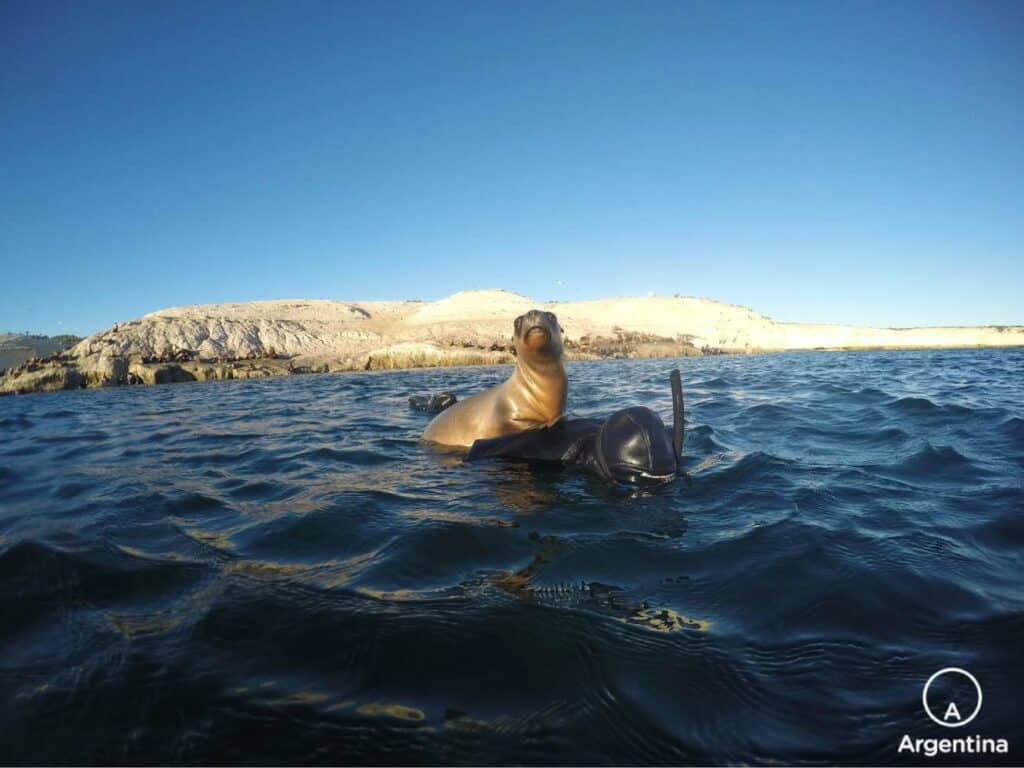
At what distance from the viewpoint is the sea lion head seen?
543 cm

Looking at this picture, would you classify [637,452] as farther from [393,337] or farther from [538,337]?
[393,337]

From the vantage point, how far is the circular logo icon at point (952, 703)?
1584mm

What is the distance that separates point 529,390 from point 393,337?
1365 inches

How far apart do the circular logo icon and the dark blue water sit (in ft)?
0.10

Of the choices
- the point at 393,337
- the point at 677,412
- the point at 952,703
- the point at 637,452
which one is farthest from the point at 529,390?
the point at 393,337

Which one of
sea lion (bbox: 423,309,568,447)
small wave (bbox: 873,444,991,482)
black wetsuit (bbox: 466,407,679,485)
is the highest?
sea lion (bbox: 423,309,568,447)

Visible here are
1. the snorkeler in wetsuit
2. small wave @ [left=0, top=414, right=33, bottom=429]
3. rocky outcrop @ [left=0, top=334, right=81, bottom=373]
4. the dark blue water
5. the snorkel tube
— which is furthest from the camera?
rocky outcrop @ [left=0, top=334, right=81, bottom=373]

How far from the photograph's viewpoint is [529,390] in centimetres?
582

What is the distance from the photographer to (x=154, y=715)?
1.66m

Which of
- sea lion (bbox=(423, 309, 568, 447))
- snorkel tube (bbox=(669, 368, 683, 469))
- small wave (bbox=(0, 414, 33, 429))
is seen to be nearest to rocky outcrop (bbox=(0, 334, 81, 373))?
small wave (bbox=(0, 414, 33, 429))

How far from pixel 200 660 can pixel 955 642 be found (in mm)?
2785

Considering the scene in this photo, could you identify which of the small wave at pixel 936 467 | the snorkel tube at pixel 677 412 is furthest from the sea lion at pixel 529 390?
the small wave at pixel 936 467
